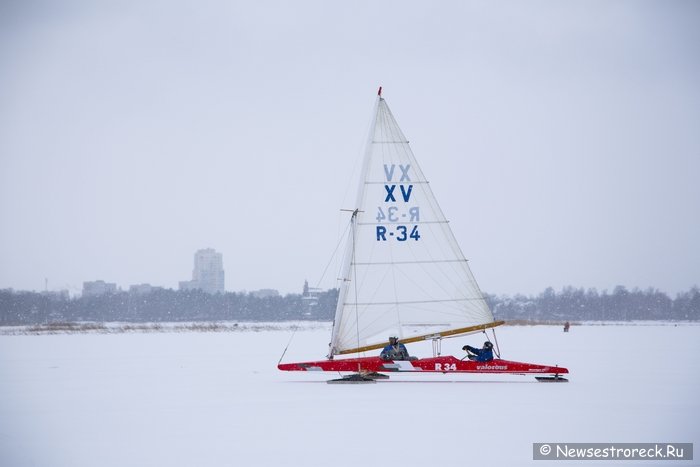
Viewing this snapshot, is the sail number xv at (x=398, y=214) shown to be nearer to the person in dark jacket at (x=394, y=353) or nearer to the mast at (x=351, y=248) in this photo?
the mast at (x=351, y=248)

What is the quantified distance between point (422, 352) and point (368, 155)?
13.6m

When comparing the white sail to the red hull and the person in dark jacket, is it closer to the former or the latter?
the person in dark jacket

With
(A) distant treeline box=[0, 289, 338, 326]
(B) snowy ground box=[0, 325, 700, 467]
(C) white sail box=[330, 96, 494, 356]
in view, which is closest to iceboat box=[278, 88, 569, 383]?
(C) white sail box=[330, 96, 494, 356]

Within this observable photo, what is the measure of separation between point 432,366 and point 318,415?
17.1 ft

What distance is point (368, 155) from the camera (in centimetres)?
1898

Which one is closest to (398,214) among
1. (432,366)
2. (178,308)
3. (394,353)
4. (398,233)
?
(398,233)

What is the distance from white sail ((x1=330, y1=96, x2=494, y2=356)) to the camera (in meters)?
19.0

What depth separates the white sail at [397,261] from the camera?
19.0 m

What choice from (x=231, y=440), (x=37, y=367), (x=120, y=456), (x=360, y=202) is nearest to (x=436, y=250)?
(x=360, y=202)

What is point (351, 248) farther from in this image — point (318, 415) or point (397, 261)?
point (318, 415)

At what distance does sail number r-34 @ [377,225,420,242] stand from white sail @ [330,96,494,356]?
0.02 metres

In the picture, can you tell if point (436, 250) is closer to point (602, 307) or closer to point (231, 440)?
point (231, 440)

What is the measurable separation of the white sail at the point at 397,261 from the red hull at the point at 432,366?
0.58 m

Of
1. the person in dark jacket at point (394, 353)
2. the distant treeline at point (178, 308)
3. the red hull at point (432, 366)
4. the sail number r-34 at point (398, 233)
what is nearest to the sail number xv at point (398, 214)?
the sail number r-34 at point (398, 233)
